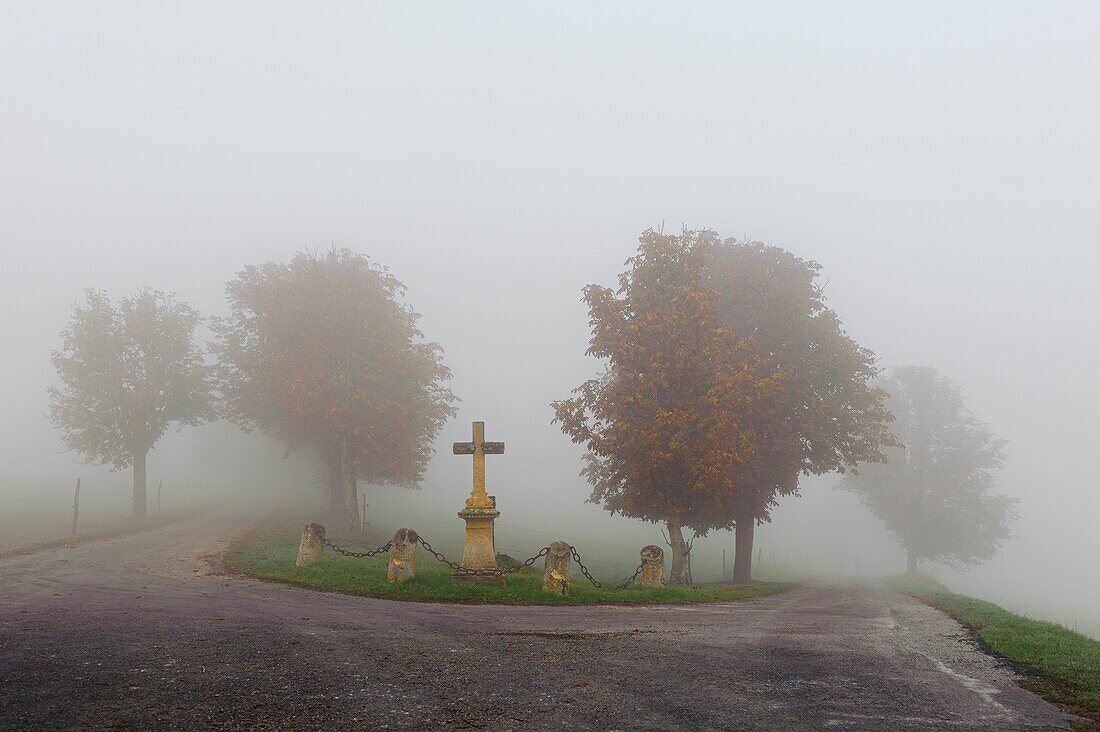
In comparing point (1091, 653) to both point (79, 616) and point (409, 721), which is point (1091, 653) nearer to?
point (409, 721)

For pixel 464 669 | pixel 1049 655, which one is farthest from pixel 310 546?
pixel 1049 655

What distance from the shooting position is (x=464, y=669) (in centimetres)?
732

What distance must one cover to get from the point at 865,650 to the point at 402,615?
24.5ft

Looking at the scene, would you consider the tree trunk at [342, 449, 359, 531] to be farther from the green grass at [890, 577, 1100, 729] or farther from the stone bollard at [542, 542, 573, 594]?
the green grass at [890, 577, 1100, 729]

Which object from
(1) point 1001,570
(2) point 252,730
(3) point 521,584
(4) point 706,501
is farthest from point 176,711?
(1) point 1001,570

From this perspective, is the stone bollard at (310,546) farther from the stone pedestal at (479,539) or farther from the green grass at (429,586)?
the stone pedestal at (479,539)

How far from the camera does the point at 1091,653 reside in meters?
9.37

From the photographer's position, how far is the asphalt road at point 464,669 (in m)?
5.68

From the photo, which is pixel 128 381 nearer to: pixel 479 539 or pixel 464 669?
pixel 479 539

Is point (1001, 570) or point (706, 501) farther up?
point (706, 501)

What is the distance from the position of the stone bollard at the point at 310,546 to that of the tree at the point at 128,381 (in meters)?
19.0

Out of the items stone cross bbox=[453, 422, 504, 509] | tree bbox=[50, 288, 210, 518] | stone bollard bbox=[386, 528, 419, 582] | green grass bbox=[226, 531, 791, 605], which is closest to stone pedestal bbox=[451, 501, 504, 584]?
stone cross bbox=[453, 422, 504, 509]

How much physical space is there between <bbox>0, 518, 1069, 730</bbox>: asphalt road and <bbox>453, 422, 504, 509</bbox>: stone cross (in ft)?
12.5

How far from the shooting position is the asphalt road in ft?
18.6
